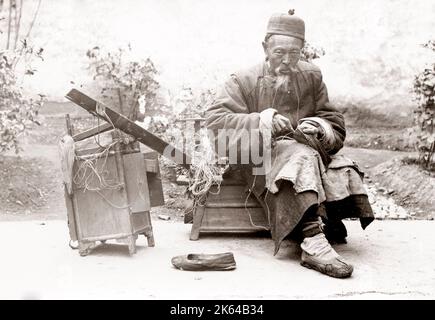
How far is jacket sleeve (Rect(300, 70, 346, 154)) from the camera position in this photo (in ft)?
13.9

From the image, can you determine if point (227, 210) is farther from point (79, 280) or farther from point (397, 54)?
point (397, 54)

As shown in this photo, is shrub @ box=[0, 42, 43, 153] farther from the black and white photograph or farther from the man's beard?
the man's beard

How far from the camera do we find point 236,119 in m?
4.27

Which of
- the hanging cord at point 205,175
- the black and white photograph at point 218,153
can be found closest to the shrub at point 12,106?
the black and white photograph at point 218,153

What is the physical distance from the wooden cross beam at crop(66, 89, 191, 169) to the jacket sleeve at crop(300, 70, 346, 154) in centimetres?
87

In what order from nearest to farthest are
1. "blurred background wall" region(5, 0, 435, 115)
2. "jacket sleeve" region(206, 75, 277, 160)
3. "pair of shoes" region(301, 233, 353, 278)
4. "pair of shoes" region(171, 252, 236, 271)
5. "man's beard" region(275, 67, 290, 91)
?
"pair of shoes" region(301, 233, 353, 278) → "pair of shoes" region(171, 252, 236, 271) → "jacket sleeve" region(206, 75, 277, 160) → "man's beard" region(275, 67, 290, 91) → "blurred background wall" region(5, 0, 435, 115)

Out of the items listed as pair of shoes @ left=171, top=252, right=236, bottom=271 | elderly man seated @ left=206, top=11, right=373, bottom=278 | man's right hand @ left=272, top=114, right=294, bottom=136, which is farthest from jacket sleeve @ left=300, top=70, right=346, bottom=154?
pair of shoes @ left=171, top=252, right=236, bottom=271

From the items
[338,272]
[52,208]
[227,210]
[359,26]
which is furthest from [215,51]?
[338,272]

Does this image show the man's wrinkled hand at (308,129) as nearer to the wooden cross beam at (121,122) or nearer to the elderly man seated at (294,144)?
the elderly man seated at (294,144)

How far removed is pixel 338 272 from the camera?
11.8 feet

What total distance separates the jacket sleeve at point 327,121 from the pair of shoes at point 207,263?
1.02 m

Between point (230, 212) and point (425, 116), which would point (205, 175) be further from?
point (425, 116)

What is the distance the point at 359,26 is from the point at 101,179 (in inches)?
186

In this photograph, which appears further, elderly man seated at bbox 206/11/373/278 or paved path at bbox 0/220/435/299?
elderly man seated at bbox 206/11/373/278
